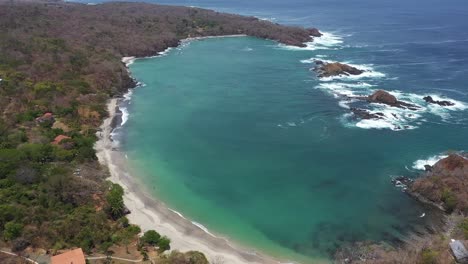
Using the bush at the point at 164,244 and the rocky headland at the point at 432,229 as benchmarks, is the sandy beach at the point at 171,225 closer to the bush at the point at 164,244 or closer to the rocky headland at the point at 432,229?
the bush at the point at 164,244

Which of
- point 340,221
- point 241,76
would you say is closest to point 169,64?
point 241,76

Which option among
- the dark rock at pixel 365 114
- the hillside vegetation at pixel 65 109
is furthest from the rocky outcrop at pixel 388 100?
the hillside vegetation at pixel 65 109

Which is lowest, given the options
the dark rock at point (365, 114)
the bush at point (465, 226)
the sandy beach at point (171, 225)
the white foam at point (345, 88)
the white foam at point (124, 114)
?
the sandy beach at point (171, 225)

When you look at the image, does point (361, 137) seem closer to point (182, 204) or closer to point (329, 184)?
point (329, 184)

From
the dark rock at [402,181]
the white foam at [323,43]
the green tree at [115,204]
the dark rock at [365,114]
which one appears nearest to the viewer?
the green tree at [115,204]

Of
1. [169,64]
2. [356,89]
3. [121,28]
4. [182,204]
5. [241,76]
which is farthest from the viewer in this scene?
[121,28]
